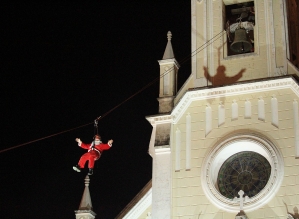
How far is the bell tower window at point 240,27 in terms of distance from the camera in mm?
27391

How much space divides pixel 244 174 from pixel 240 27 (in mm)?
4944

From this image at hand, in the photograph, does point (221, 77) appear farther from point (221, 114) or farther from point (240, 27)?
point (240, 27)

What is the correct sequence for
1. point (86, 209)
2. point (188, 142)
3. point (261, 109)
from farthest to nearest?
point (86, 209) → point (188, 142) → point (261, 109)

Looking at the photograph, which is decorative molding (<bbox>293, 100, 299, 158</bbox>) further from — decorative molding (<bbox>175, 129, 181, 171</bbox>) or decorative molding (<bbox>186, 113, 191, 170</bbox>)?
decorative molding (<bbox>175, 129, 181, 171</bbox>)

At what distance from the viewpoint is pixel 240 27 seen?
2762 centimetres

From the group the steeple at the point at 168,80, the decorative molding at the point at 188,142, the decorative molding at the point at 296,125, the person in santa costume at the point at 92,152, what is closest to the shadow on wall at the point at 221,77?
the steeple at the point at 168,80

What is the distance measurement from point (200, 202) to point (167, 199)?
1056 millimetres

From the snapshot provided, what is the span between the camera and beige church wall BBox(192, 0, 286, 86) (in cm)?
2669

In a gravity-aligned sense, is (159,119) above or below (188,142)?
above

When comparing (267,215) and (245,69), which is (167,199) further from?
(245,69)

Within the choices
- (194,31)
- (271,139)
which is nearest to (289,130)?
(271,139)

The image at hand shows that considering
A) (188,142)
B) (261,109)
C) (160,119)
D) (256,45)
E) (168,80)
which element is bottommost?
(188,142)

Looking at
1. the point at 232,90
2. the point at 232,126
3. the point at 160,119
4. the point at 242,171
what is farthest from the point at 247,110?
the point at 160,119

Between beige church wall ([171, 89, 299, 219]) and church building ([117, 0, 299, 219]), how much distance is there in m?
0.03
